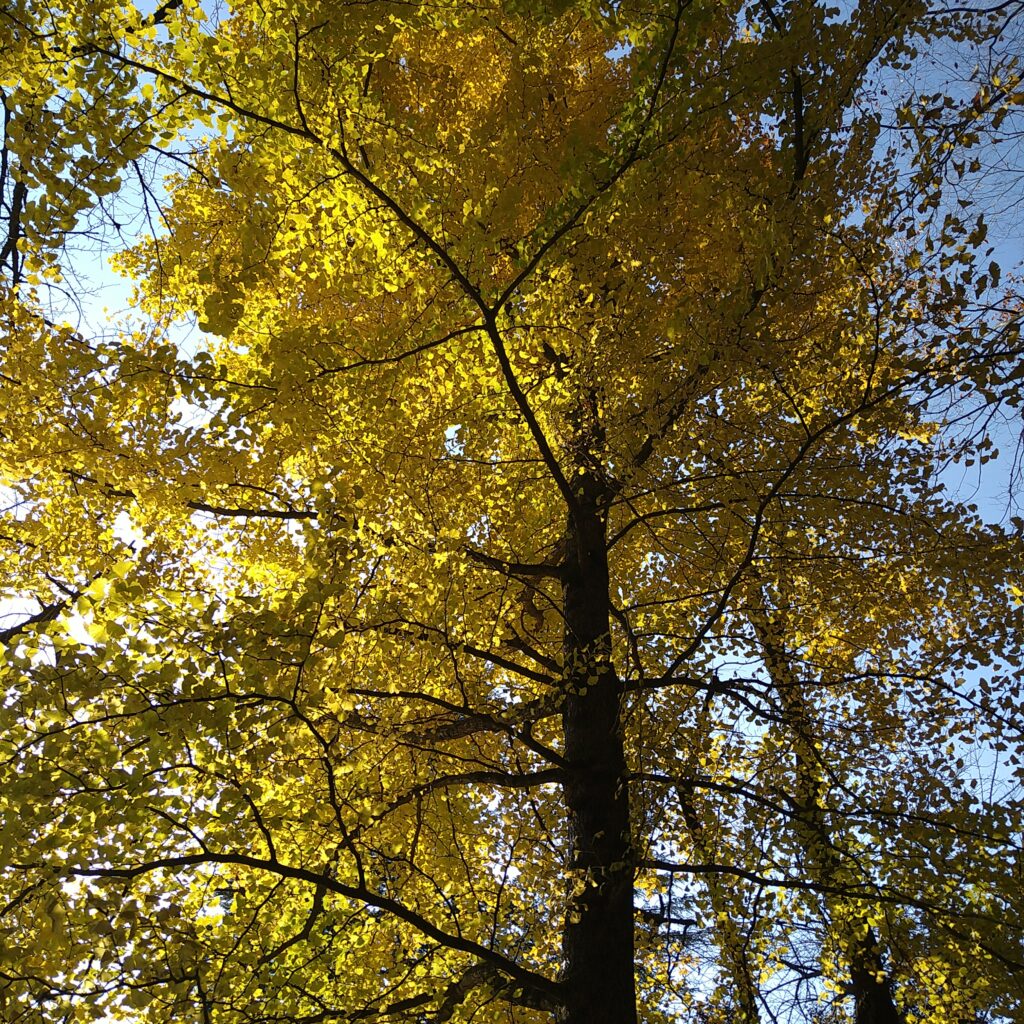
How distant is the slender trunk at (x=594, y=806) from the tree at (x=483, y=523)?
3cm

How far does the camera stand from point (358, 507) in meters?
4.29

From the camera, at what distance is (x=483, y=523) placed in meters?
5.16

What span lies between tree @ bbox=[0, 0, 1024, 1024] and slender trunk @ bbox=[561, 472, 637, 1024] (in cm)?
3

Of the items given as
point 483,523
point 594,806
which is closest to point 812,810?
point 594,806

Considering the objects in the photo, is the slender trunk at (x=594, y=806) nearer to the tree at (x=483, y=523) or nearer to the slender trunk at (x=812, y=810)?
the tree at (x=483, y=523)

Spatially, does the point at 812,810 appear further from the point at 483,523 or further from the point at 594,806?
the point at 483,523

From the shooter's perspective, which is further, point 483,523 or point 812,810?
point 483,523

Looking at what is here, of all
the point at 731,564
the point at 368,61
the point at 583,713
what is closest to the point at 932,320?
the point at 731,564

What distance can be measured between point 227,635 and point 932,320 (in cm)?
287

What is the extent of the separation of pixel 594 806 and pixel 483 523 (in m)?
1.98

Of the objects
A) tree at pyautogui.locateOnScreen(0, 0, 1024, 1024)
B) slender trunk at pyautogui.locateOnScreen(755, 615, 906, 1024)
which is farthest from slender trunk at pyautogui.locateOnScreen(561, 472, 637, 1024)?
slender trunk at pyautogui.locateOnScreen(755, 615, 906, 1024)

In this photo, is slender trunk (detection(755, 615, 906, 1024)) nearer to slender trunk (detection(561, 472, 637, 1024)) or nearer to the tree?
the tree

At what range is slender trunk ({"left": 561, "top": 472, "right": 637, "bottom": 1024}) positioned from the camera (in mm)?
3650

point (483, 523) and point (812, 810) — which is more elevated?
→ point (483, 523)
